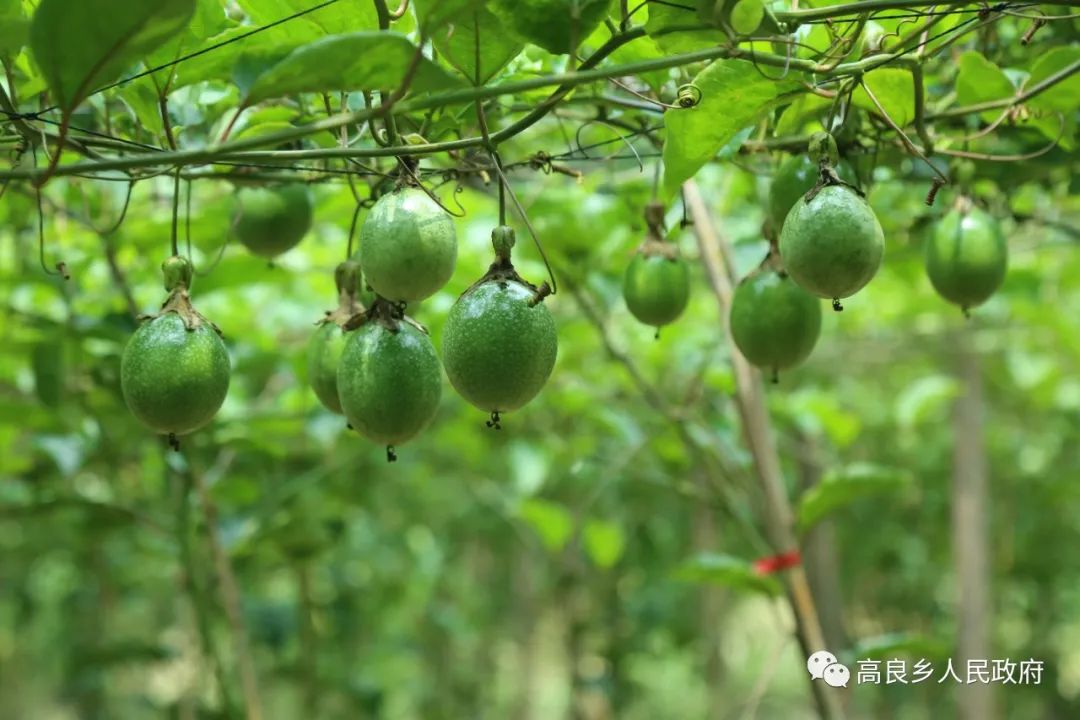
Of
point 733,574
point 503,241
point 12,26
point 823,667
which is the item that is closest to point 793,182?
point 503,241

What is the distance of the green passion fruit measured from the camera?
1.00m

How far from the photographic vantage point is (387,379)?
1093 mm

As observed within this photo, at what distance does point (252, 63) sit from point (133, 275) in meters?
1.60

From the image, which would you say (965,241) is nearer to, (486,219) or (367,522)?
(486,219)

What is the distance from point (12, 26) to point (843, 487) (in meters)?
1.55

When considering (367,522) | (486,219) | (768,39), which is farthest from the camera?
(367,522)

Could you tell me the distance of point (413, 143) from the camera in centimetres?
112

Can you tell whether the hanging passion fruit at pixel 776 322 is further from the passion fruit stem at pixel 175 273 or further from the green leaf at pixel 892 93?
the passion fruit stem at pixel 175 273

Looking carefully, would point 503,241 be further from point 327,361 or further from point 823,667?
point 823,667

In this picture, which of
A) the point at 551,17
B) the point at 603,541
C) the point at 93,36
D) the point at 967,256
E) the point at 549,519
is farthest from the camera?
the point at 603,541

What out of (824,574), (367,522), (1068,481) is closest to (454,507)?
(367,522)

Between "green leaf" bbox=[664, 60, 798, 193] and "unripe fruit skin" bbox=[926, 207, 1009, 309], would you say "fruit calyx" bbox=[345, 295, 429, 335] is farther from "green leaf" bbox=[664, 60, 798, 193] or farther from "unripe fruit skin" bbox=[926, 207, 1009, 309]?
"unripe fruit skin" bbox=[926, 207, 1009, 309]

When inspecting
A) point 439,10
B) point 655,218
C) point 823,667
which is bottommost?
point 823,667

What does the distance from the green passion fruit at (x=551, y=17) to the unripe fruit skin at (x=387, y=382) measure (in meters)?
Result: 0.33
